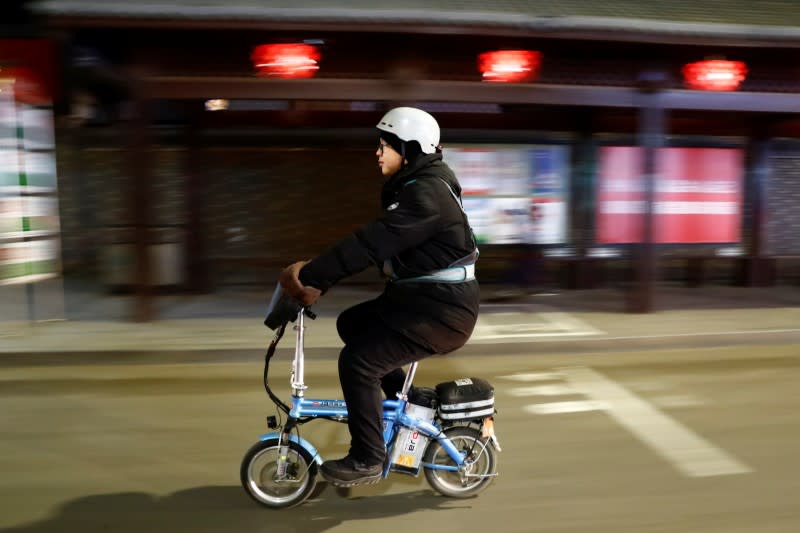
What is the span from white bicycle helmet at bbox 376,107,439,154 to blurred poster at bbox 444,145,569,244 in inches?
239

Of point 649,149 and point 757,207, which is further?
point 757,207

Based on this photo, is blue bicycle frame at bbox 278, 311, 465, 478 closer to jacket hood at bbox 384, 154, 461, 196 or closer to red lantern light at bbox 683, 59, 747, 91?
jacket hood at bbox 384, 154, 461, 196

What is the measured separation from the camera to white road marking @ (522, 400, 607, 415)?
5.09 m

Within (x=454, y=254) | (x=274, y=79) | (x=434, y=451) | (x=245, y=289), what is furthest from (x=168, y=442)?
(x=245, y=289)

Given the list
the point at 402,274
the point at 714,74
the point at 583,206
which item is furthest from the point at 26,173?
the point at 714,74

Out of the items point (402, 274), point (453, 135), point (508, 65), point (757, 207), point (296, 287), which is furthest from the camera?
point (757, 207)

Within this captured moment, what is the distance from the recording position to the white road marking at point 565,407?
5094 millimetres

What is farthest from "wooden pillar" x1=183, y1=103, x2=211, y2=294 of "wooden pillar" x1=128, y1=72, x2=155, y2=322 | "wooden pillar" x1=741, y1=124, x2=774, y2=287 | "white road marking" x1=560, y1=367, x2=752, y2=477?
"wooden pillar" x1=741, y1=124, x2=774, y2=287

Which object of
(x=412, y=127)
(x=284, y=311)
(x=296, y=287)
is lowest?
(x=284, y=311)

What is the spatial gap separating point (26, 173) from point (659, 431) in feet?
22.1

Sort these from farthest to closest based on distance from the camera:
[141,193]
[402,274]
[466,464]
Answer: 1. [141,193]
2. [466,464]
3. [402,274]

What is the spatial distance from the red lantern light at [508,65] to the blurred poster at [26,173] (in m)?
4.74

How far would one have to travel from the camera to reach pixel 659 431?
184 inches

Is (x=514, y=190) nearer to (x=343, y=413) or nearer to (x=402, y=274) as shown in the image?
(x=402, y=274)
